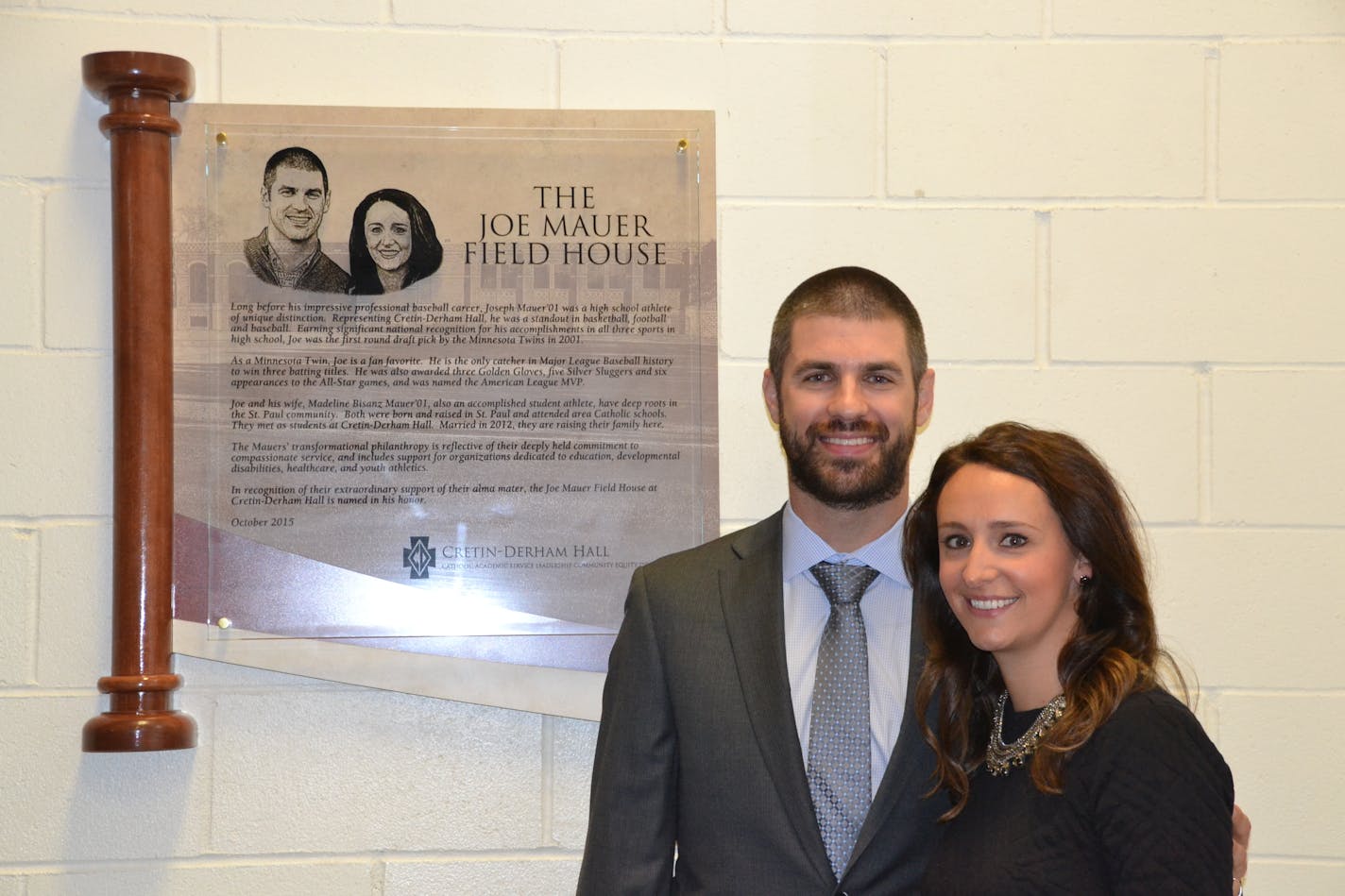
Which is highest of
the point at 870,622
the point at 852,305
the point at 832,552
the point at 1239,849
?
the point at 852,305

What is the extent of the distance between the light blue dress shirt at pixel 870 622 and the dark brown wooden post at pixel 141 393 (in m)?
1.04

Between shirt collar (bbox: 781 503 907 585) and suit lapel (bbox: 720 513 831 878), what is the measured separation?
23 millimetres

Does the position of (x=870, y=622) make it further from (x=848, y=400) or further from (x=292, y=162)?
(x=292, y=162)

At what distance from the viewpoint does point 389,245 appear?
2.27 metres

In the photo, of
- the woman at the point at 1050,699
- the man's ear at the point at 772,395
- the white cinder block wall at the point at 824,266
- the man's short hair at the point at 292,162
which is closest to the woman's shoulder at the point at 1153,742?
the woman at the point at 1050,699

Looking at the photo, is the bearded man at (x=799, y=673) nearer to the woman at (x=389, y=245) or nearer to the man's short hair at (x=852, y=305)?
the man's short hair at (x=852, y=305)

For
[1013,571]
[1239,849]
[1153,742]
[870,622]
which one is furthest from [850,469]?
[1239,849]

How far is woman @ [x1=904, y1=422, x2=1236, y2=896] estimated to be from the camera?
1.42 meters

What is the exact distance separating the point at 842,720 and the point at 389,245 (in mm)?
1141

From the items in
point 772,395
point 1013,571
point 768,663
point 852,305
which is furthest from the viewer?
point 772,395

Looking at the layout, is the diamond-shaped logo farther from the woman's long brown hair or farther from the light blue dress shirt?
the woman's long brown hair

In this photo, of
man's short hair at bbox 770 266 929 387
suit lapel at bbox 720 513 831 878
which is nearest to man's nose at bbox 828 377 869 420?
man's short hair at bbox 770 266 929 387

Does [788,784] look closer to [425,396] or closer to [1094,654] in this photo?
[1094,654]

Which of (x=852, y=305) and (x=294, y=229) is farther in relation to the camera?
(x=294, y=229)
